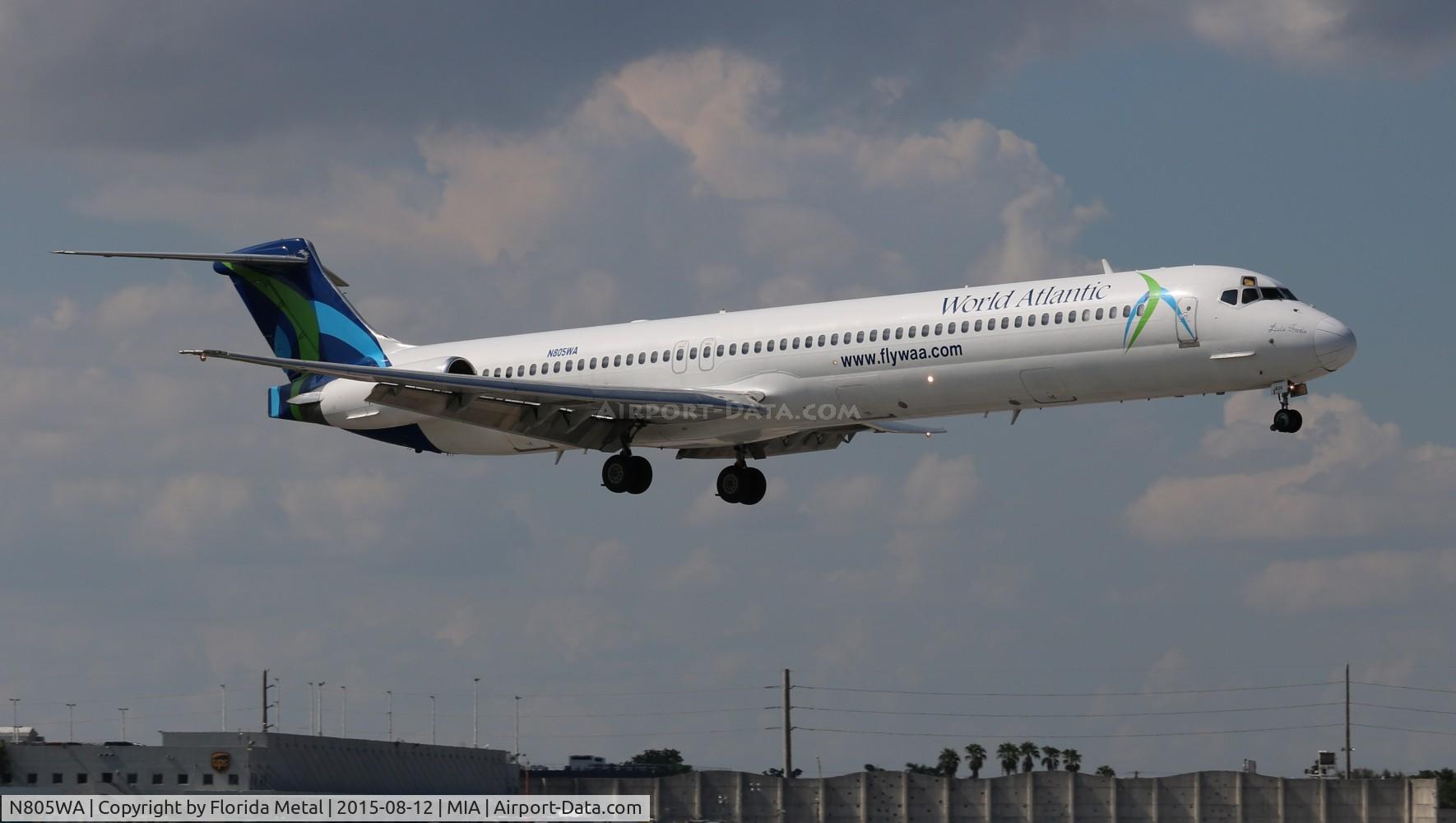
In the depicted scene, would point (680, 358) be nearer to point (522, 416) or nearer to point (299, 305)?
point (522, 416)

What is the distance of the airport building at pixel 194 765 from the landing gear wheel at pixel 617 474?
19768 millimetres

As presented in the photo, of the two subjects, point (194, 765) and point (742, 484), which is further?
point (194, 765)

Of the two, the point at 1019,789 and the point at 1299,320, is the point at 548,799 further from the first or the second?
the point at 1019,789

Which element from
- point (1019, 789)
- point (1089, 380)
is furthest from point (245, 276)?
point (1019, 789)

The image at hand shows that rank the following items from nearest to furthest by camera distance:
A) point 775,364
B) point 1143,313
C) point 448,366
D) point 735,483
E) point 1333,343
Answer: point 1333,343, point 1143,313, point 775,364, point 448,366, point 735,483

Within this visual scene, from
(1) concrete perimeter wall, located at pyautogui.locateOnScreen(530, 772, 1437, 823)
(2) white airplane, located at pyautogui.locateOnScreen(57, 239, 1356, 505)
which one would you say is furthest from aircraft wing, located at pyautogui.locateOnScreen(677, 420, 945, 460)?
(1) concrete perimeter wall, located at pyautogui.locateOnScreen(530, 772, 1437, 823)

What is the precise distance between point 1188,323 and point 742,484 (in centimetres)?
1233

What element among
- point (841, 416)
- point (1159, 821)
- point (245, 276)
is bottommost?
point (1159, 821)

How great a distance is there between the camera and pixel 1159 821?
74.8 metres

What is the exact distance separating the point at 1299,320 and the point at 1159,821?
45548mm

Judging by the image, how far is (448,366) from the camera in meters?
41.5

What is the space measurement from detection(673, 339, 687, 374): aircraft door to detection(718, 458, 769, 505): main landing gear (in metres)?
4.28

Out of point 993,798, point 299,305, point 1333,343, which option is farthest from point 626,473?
point 993,798

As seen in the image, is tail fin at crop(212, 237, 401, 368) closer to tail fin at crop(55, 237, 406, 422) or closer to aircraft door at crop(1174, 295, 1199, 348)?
tail fin at crop(55, 237, 406, 422)
